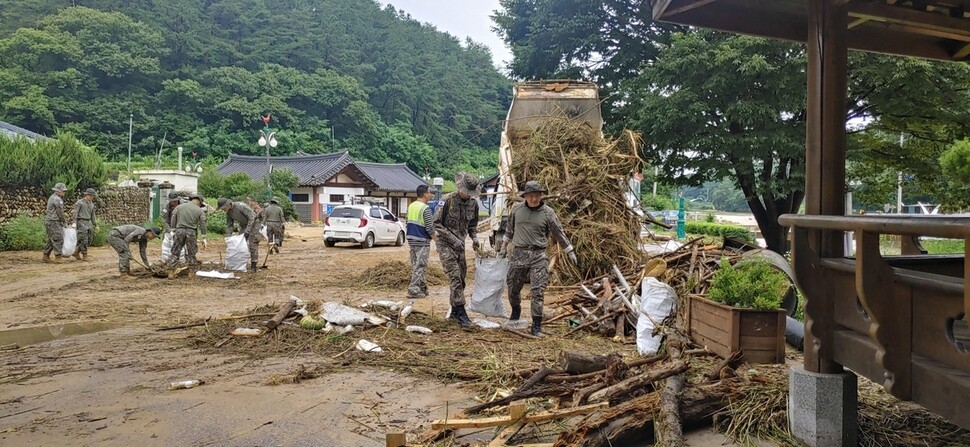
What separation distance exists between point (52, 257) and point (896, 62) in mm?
19417

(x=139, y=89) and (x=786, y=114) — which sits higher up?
(x=139, y=89)

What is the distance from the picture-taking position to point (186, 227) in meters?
11.5

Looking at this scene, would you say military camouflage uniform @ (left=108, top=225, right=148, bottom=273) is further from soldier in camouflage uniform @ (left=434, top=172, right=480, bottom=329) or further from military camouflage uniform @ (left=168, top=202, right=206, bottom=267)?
soldier in camouflage uniform @ (left=434, top=172, right=480, bottom=329)

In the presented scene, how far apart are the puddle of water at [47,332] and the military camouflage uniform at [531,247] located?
479cm

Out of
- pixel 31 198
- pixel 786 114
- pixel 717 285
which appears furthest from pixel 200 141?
pixel 717 285

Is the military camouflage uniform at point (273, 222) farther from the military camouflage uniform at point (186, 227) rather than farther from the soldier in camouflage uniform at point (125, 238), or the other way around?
the soldier in camouflage uniform at point (125, 238)

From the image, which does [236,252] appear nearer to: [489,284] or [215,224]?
[489,284]

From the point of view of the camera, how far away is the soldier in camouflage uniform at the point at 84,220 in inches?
552

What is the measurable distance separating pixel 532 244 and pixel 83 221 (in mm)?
12206

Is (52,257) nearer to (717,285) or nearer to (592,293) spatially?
(592,293)

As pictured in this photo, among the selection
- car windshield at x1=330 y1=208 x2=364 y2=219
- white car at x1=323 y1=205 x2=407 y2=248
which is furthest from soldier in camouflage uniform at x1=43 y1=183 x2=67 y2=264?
car windshield at x1=330 y1=208 x2=364 y2=219

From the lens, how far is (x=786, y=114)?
46.2 feet

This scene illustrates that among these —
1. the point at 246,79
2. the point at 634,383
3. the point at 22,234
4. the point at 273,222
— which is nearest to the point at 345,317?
the point at 634,383

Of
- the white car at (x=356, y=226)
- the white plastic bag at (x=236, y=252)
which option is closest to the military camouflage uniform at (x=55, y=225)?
the white plastic bag at (x=236, y=252)
